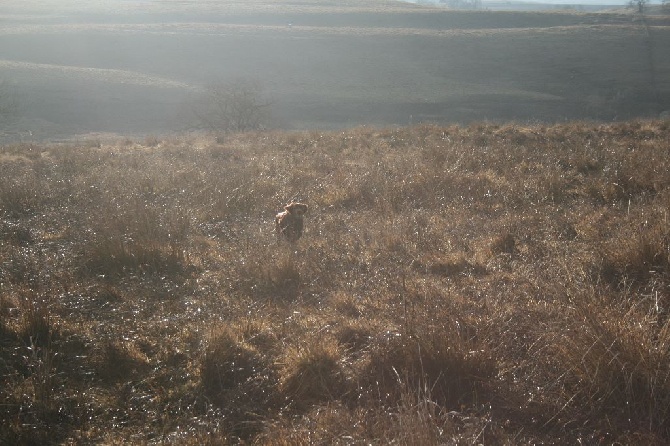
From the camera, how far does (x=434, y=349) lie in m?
3.41

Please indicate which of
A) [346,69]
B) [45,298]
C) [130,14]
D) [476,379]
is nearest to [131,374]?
[45,298]

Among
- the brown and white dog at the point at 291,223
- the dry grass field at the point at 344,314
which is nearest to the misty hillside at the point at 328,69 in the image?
the dry grass field at the point at 344,314

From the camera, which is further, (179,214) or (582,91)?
(582,91)

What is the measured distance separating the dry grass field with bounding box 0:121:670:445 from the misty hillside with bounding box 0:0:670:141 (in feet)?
68.5

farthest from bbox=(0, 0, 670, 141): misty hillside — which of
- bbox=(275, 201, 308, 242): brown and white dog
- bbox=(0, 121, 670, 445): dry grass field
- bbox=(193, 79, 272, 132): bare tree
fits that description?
bbox=(275, 201, 308, 242): brown and white dog

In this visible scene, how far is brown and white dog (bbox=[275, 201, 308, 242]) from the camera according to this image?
5.98 metres

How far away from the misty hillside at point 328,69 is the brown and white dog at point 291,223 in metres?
21.8

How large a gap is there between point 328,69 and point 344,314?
4978cm

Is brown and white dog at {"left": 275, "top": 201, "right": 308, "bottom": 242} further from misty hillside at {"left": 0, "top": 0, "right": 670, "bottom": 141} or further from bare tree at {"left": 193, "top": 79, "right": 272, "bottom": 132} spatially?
misty hillside at {"left": 0, "top": 0, "right": 670, "bottom": 141}

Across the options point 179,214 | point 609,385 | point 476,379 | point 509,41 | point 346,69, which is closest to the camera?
point 609,385

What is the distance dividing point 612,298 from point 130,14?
270 feet

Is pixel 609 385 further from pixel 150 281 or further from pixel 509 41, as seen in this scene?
pixel 509 41

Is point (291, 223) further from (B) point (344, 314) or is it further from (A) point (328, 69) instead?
(A) point (328, 69)

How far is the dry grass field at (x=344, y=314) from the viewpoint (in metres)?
3.03
